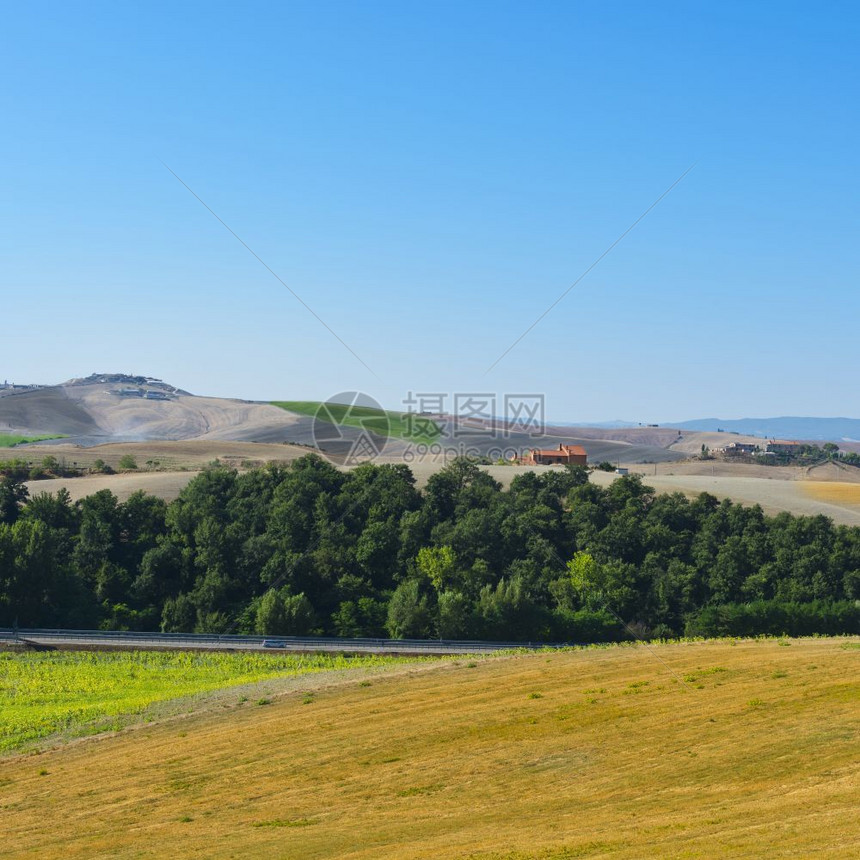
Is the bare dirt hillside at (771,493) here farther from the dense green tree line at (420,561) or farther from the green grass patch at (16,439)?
the green grass patch at (16,439)

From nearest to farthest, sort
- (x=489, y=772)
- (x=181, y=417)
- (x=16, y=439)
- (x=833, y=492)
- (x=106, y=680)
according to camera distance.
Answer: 1. (x=489, y=772)
2. (x=106, y=680)
3. (x=833, y=492)
4. (x=16, y=439)
5. (x=181, y=417)

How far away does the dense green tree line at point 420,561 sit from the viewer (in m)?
52.1

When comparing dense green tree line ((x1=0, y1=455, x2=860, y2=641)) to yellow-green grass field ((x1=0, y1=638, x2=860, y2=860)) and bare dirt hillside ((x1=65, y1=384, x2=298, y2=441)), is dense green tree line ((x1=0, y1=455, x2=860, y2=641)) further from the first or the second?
bare dirt hillside ((x1=65, y1=384, x2=298, y2=441))

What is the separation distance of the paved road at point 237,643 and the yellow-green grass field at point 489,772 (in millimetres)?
13160

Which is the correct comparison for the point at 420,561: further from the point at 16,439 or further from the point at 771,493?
the point at 16,439

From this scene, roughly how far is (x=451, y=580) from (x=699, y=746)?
35774mm

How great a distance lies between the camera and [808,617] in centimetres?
5091

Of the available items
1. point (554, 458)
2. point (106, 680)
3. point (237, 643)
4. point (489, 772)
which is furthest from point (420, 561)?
point (554, 458)

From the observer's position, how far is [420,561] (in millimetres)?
59875

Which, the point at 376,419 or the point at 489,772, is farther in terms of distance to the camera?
the point at 376,419

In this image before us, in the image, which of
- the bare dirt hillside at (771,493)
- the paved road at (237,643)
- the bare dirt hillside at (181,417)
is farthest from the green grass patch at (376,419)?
the paved road at (237,643)

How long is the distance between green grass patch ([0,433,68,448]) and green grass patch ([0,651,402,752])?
8485 cm

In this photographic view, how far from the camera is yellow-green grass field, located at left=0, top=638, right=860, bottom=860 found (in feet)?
59.3

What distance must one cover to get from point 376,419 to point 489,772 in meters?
124
